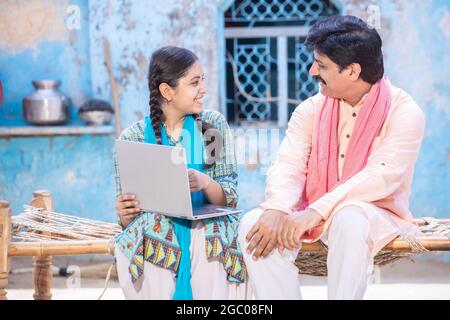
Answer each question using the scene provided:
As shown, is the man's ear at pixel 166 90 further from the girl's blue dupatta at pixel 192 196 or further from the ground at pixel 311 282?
the ground at pixel 311 282

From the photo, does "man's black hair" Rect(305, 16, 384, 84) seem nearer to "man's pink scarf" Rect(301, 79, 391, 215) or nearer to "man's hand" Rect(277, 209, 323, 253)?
"man's pink scarf" Rect(301, 79, 391, 215)

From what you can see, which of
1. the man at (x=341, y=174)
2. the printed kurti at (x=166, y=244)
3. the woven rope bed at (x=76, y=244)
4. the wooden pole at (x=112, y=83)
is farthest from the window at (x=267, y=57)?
the printed kurti at (x=166, y=244)

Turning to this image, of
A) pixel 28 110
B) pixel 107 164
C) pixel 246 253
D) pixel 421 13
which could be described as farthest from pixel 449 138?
pixel 246 253

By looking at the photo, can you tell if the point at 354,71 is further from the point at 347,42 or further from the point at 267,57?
the point at 267,57

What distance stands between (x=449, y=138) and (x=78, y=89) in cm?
323

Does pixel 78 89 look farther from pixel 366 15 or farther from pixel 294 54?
pixel 366 15

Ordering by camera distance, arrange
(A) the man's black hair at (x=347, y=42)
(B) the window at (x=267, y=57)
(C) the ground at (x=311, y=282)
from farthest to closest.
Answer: (B) the window at (x=267, y=57) → (C) the ground at (x=311, y=282) → (A) the man's black hair at (x=347, y=42)

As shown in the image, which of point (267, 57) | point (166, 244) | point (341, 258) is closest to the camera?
point (341, 258)

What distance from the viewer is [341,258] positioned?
10.1ft

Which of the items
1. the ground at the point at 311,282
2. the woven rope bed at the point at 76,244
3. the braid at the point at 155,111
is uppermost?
the braid at the point at 155,111

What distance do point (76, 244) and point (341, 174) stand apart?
4.06ft

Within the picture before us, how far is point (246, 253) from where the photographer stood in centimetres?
329

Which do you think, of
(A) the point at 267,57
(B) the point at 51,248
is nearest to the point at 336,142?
(B) the point at 51,248

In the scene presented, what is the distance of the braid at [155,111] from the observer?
141 inches
